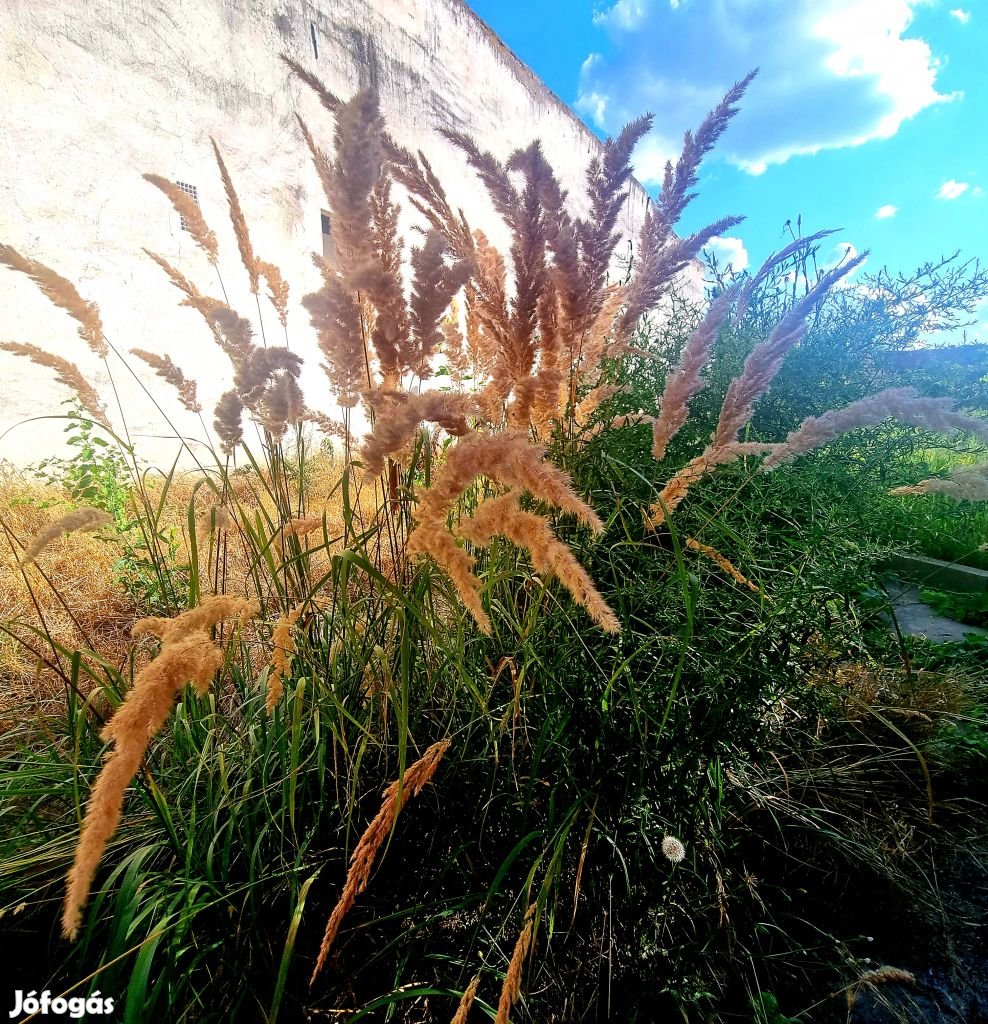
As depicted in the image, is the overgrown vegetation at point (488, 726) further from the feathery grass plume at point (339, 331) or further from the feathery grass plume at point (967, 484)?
the feathery grass plume at point (967, 484)

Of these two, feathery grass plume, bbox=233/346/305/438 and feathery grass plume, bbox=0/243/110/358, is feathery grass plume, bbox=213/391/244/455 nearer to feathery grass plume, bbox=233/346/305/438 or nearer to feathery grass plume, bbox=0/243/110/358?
feathery grass plume, bbox=233/346/305/438

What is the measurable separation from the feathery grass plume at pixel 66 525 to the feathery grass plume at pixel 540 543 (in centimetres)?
→ 69

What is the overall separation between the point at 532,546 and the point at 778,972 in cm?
88

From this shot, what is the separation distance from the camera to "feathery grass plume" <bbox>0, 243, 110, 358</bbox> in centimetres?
99

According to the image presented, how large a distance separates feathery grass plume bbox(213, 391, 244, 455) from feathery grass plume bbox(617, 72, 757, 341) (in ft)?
2.57

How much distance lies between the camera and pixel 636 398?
1.99m

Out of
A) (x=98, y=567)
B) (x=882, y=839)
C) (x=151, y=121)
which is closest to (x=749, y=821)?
(x=882, y=839)

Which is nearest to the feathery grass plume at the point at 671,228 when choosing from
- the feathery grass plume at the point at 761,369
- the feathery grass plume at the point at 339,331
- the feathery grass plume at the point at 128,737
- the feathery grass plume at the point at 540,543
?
the feathery grass plume at the point at 761,369

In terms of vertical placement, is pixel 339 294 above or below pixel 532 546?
above

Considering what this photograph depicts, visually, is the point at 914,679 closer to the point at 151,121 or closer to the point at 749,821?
→ the point at 749,821

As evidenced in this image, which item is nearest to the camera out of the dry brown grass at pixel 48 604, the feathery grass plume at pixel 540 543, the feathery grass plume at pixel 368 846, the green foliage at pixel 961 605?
the feathery grass plume at pixel 540 543

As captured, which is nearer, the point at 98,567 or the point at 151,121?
the point at 98,567

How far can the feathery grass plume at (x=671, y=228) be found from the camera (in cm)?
108

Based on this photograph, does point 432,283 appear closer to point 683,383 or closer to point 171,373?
point 683,383
